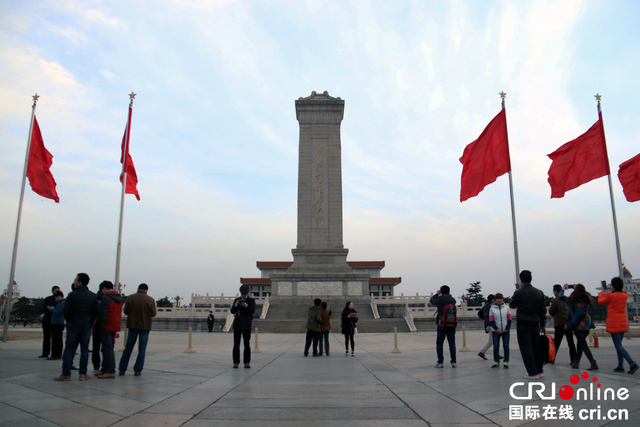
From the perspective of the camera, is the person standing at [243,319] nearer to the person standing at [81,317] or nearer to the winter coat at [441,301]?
the person standing at [81,317]

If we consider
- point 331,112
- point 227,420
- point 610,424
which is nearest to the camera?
point 610,424

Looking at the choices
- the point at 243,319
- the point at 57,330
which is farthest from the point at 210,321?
the point at 243,319

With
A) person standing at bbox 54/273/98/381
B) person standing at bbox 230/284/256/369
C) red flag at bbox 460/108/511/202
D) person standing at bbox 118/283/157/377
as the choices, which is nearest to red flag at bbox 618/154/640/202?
red flag at bbox 460/108/511/202

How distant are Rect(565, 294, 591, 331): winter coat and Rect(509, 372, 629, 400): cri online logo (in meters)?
2.21

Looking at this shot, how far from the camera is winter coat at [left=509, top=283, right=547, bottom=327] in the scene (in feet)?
26.3

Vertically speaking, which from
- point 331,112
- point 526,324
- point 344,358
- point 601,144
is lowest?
point 344,358

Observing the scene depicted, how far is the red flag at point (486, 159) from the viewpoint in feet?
51.7

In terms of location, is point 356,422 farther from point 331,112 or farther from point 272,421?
point 331,112

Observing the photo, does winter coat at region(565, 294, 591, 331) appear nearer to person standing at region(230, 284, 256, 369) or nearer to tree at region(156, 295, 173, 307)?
person standing at region(230, 284, 256, 369)

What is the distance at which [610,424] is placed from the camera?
4.81m

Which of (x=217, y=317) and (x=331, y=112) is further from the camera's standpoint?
(x=331, y=112)

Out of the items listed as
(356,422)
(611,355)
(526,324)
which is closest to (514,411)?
(356,422)

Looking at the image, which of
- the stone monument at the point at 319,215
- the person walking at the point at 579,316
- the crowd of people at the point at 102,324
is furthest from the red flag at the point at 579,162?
the stone monument at the point at 319,215

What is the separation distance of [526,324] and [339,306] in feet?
85.3
